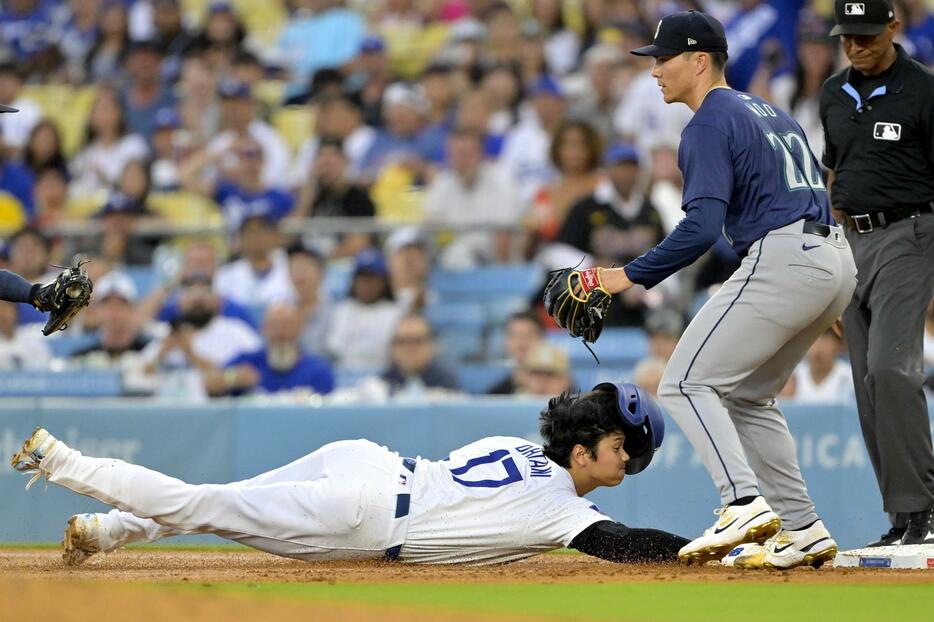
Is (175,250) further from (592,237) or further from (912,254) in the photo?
(912,254)

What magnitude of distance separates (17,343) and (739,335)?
7802 millimetres

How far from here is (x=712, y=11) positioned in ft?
44.1

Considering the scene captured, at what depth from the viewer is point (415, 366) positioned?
10.6 metres

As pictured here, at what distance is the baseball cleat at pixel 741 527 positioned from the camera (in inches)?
212

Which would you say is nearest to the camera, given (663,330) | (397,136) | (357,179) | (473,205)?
(663,330)

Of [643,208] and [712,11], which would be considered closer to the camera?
[643,208]

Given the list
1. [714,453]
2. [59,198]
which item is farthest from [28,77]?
[714,453]

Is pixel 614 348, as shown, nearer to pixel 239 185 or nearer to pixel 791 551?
pixel 239 185

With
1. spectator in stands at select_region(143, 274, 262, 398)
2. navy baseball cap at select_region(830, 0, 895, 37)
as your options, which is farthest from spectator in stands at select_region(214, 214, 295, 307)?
navy baseball cap at select_region(830, 0, 895, 37)

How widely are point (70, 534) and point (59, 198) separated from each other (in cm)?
929

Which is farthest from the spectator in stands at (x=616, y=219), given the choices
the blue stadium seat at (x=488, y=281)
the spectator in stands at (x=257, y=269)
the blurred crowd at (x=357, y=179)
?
the spectator in stands at (x=257, y=269)

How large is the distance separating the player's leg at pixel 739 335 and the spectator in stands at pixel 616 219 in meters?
5.18

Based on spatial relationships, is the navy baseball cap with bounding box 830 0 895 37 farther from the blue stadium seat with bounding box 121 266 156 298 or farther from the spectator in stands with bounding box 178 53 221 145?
the spectator in stands with bounding box 178 53 221 145

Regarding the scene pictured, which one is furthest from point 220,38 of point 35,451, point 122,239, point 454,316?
point 35,451
